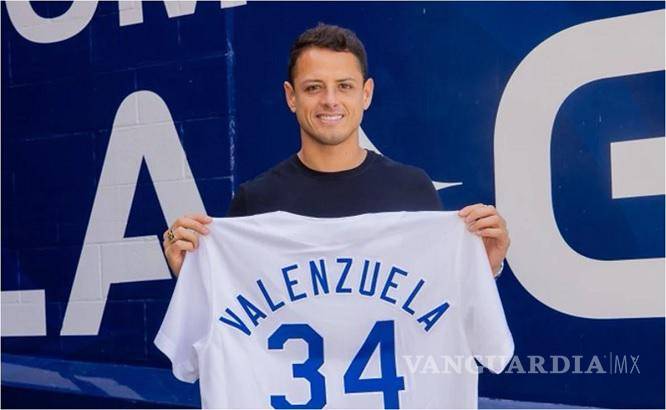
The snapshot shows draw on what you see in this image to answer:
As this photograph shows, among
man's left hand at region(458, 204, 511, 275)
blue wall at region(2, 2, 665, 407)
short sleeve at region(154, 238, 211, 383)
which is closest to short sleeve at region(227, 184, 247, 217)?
short sleeve at region(154, 238, 211, 383)

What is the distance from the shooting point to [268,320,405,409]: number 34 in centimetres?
231

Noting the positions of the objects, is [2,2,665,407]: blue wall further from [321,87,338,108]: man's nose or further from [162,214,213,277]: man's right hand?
[162,214,213,277]: man's right hand

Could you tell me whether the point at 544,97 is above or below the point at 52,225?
above

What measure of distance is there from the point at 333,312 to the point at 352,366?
0.13 m

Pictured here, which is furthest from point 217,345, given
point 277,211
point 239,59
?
point 239,59

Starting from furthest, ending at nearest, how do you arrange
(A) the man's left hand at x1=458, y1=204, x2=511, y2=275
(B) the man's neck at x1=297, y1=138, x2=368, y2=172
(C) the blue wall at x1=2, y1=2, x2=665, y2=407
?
(C) the blue wall at x1=2, y1=2, x2=665, y2=407, (B) the man's neck at x1=297, y1=138, x2=368, y2=172, (A) the man's left hand at x1=458, y1=204, x2=511, y2=275

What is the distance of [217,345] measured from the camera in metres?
2.32

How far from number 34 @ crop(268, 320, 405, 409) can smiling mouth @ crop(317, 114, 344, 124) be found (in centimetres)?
46

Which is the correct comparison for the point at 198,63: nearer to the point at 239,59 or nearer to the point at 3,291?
the point at 239,59

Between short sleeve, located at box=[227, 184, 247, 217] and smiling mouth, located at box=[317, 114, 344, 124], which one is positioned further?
short sleeve, located at box=[227, 184, 247, 217]

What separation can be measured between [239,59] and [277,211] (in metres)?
1.34

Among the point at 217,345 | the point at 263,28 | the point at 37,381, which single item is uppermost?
the point at 263,28

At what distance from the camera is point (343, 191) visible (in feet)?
7.83

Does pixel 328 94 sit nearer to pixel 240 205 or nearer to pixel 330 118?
pixel 330 118
